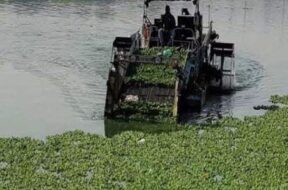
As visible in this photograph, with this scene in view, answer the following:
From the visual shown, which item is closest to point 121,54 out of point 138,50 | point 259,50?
point 138,50

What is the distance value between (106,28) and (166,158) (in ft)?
108

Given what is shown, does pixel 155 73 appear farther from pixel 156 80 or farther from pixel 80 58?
pixel 80 58

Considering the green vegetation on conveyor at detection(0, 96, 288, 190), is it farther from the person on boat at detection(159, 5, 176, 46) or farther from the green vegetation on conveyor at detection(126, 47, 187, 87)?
the person on boat at detection(159, 5, 176, 46)

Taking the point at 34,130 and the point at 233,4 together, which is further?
the point at 233,4

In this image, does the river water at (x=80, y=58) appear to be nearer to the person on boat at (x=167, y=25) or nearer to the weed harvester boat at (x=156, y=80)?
the weed harvester boat at (x=156, y=80)

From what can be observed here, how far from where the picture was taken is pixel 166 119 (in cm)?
2023

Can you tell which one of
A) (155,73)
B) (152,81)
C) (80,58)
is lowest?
(80,58)

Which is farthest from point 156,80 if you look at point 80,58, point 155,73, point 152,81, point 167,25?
point 80,58

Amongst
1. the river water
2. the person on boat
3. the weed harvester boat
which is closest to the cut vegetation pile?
the weed harvester boat

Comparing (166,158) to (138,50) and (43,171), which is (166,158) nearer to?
(43,171)

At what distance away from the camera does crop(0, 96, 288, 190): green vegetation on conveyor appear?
14.0 m

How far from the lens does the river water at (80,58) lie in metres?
22.0

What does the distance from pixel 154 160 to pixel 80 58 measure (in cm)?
1933

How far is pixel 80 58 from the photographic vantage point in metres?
34.0
